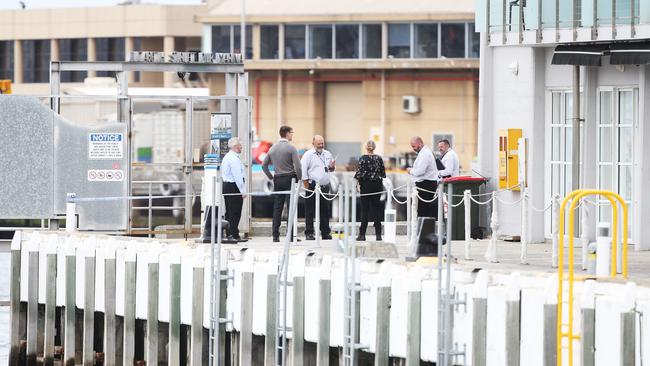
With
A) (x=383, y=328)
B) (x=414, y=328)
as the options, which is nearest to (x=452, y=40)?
(x=383, y=328)

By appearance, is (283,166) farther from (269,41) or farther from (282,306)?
(269,41)

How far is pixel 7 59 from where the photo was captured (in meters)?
95.2

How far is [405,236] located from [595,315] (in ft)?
47.0

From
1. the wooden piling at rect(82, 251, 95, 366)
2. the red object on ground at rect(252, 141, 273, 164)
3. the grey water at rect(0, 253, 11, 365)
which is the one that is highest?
the red object on ground at rect(252, 141, 273, 164)

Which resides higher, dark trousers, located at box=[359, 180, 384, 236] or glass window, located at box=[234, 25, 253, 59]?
glass window, located at box=[234, 25, 253, 59]

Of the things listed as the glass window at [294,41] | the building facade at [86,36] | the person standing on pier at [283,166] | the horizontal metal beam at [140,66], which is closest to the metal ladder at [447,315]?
the person standing on pier at [283,166]

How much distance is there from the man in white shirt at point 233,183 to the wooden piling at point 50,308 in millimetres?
3532

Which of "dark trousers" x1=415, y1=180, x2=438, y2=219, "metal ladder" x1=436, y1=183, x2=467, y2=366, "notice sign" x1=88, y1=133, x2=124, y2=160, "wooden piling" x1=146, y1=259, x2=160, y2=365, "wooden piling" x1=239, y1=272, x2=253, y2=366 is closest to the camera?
"metal ladder" x1=436, y1=183, x2=467, y2=366

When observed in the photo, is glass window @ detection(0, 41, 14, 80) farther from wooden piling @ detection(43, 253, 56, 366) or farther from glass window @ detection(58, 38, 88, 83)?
wooden piling @ detection(43, 253, 56, 366)

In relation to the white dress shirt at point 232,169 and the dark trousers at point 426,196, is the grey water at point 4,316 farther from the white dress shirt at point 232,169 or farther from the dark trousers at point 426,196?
the dark trousers at point 426,196

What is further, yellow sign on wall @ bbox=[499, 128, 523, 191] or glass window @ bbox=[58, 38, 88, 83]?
glass window @ bbox=[58, 38, 88, 83]

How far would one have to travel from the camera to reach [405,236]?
97.2 ft

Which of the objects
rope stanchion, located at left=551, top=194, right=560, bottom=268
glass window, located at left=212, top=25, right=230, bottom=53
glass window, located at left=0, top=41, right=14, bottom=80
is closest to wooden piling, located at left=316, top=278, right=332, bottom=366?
rope stanchion, located at left=551, top=194, right=560, bottom=268

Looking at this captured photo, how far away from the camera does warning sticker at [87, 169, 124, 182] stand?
27.4m
